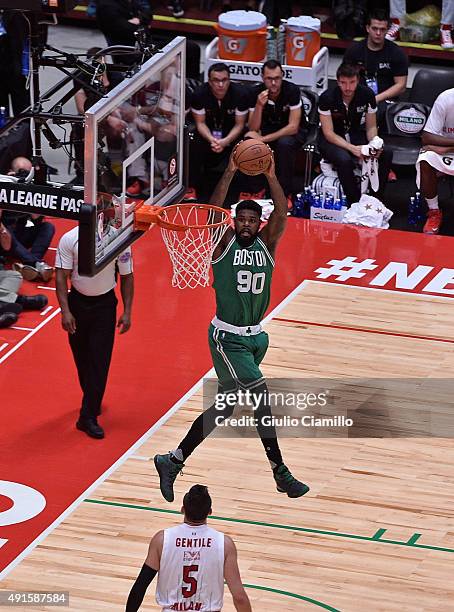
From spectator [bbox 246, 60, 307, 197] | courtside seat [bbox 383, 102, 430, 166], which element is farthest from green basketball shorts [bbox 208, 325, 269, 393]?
courtside seat [bbox 383, 102, 430, 166]

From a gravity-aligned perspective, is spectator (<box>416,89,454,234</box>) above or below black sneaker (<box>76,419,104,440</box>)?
above

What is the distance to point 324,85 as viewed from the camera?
1705 centimetres

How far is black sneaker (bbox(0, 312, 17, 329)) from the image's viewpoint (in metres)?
12.3

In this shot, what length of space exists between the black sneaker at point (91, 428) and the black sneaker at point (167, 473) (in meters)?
1.00

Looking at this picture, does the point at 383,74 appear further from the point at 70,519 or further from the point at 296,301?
the point at 70,519

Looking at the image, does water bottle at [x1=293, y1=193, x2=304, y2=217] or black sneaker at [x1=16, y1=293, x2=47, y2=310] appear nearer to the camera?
black sneaker at [x1=16, y1=293, x2=47, y2=310]

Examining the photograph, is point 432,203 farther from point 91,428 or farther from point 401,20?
point 401,20

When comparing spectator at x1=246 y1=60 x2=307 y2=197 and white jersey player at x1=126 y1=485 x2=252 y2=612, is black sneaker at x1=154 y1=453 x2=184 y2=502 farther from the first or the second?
spectator at x1=246 y1=60 x2=307 y2=197

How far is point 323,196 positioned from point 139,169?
197 inches

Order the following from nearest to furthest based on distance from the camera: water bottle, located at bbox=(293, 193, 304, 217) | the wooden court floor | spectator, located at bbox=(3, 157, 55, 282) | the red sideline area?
the wooden court floor < the red sideline area < spectator, located at bbox=(3, 157, 55, 282) < water bottle, located at bbox=(293, 193, 304, 217)

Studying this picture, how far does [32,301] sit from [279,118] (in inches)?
164

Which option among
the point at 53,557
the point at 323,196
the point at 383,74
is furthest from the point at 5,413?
the point at 383,74

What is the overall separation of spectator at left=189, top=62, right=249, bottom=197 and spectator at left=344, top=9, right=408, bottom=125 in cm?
154

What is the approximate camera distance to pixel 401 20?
2005 cm
